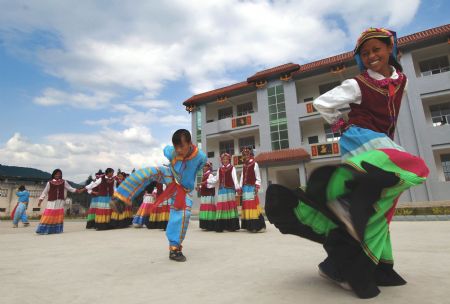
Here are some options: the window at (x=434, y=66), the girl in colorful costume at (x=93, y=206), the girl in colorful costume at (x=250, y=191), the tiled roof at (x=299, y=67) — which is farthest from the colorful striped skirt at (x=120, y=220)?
the window at (x=434, y=66)

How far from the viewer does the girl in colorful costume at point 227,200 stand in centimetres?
692

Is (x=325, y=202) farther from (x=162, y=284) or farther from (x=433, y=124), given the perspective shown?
(x=433, y=124)

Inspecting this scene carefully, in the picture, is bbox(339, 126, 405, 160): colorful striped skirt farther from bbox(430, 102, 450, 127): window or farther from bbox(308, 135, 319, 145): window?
bbox(430, 102, 450, 127): window

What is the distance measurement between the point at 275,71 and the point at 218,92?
447 centimetres

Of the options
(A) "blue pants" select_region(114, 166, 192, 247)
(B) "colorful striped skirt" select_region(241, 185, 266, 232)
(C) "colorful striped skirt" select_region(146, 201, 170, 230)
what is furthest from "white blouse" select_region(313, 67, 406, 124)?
(C) "colorful striped skirt" select_region(146, 201, 170, 230)

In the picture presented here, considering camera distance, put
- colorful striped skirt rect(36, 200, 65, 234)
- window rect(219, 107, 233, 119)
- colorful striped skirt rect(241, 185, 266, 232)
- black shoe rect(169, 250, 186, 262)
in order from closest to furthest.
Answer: black shoe rect(169, 250, 186, 262) < colorful striped skirt rect(241, 185, 266, 232) < colorful striped skirt rect(36, 200, 65, 234) < window rect(219, 107, 233, 119)

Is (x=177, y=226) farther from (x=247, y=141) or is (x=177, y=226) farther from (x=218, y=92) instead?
(x=218, y=92)

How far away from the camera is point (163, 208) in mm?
8102

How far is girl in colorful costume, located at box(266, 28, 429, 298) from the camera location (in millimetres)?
1486

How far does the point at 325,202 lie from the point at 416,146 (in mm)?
15466

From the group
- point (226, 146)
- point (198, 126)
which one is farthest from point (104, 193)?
point (226, 146)


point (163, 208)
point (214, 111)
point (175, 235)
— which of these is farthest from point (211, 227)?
point (214, 111)

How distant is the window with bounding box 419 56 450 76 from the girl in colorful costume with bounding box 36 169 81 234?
61.8 feet

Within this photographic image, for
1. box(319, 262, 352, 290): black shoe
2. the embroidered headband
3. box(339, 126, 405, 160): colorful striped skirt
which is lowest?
box(319, 262, 352, 290): black shoe
